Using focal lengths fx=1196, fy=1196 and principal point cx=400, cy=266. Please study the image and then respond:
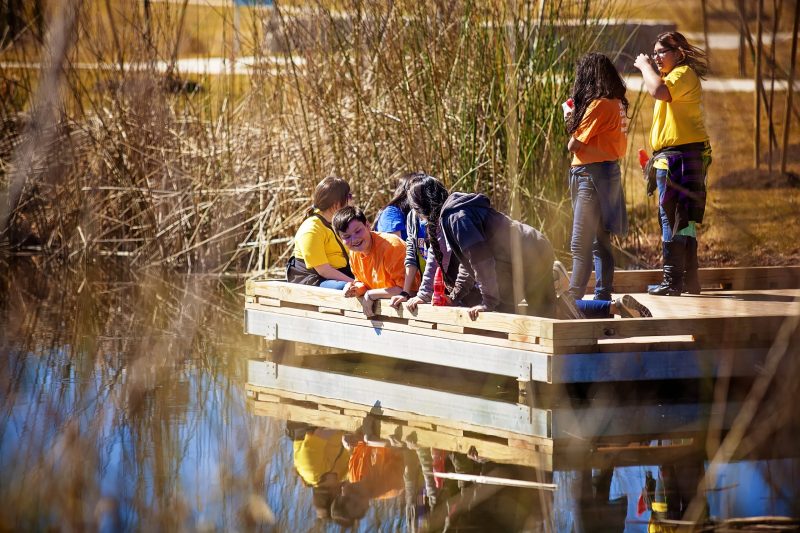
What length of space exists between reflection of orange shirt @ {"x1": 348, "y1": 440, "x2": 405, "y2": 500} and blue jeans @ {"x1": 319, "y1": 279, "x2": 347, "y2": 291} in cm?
232

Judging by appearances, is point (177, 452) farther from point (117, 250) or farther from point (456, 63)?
point (117, 250)

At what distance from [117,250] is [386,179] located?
4.18 metres

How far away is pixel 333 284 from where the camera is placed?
8141 mm

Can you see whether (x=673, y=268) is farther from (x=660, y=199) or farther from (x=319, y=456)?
(x=319, y=456)

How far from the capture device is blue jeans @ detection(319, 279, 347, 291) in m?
8.09

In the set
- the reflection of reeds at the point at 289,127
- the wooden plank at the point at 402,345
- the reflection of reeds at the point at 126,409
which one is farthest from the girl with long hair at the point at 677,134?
the reflection of reeds at the point at 126,409

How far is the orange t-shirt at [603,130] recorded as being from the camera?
751cm

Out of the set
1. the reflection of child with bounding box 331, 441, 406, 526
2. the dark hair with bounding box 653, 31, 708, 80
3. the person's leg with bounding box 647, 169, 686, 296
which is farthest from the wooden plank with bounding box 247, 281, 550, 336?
the dark hair with bounding box 653, 31, 708, 80

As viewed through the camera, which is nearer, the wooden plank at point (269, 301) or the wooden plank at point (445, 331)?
the wooden plank at point (445, 331)

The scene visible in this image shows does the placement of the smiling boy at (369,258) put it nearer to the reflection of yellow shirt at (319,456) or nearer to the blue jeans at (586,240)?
the blue jeans at (586,240)

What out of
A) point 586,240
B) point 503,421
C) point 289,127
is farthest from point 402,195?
point 289,127

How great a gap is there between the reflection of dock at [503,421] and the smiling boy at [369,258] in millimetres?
561

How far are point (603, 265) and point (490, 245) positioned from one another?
4.30 ft

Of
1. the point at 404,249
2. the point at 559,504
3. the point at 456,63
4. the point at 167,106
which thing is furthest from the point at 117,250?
the point at 559,504
